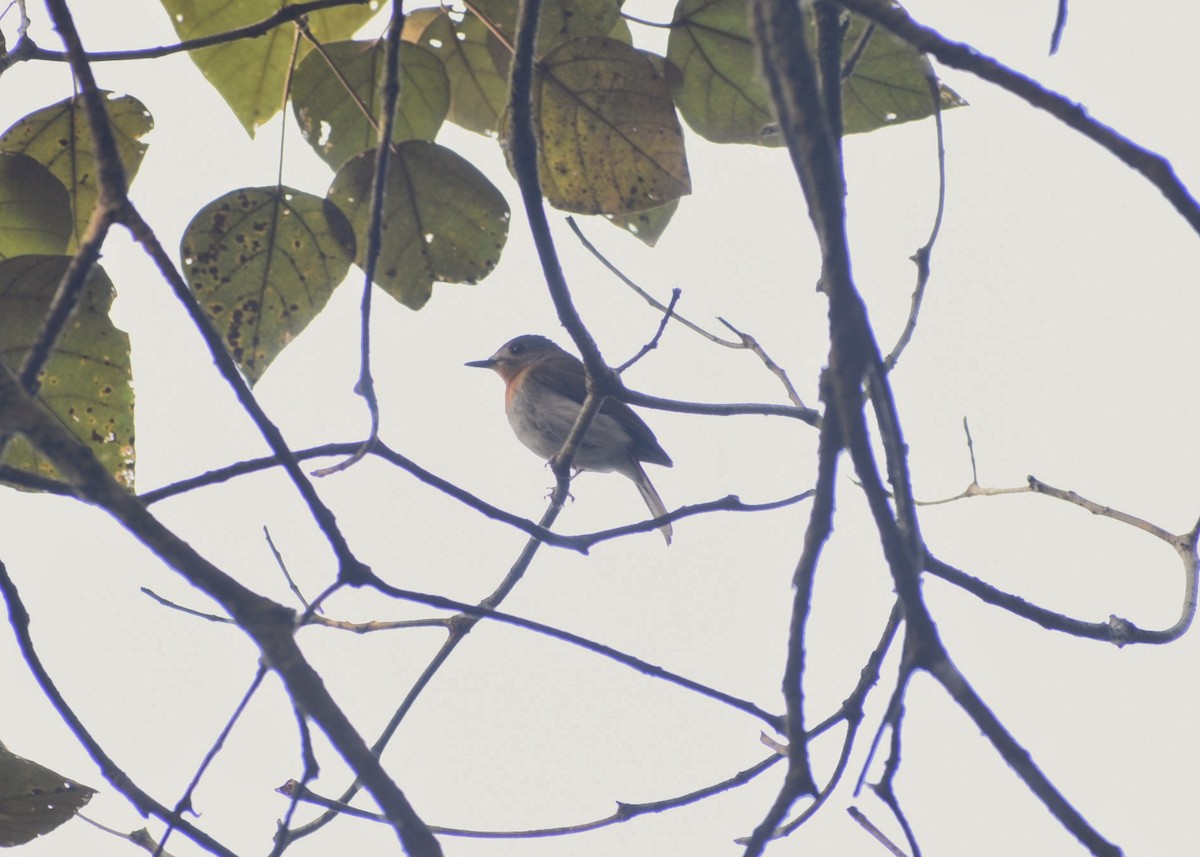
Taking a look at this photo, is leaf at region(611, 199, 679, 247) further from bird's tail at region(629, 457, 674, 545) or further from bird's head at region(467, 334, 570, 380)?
bird's head at region(467, 334, 570, 380)

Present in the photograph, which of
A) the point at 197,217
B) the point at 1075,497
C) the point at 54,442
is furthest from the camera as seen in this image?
the point at 1075,497

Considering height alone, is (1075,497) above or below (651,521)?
above

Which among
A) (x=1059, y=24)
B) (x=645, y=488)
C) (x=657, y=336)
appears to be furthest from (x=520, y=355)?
(x=1059, y=24)

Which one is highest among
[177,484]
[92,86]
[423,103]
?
[423,103]

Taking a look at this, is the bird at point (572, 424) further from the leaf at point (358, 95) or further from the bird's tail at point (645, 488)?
the leaf at point (358, 95)

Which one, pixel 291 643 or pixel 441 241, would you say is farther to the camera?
pixel 441 241

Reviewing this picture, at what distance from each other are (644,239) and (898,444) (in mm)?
1184

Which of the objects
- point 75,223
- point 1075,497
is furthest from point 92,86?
point 1075,497

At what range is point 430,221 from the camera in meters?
2.34

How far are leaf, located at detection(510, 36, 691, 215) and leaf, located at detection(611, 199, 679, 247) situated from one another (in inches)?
9.9

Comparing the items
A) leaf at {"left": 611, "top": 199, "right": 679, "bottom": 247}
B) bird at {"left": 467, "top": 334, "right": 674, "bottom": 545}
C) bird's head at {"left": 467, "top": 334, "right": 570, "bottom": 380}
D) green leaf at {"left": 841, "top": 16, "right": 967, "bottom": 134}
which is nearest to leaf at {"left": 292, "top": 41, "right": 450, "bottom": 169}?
leaf at {"left": 611, "top": 199, "right": 679, "bottom": 247}

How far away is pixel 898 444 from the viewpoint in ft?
4.74

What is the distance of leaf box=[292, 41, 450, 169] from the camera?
2350mm

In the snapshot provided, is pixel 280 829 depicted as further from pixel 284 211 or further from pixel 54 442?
pixel 284 211
